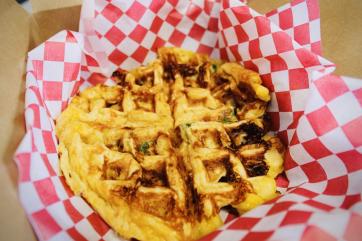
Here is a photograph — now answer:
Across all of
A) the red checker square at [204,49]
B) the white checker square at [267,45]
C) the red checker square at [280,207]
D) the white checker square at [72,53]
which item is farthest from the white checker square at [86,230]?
the red checker square at [204,49]

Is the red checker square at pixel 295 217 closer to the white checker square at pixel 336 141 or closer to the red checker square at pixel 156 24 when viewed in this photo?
the white checker square at pixel 336 141

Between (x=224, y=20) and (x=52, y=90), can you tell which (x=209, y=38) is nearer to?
(x=224, y=20)

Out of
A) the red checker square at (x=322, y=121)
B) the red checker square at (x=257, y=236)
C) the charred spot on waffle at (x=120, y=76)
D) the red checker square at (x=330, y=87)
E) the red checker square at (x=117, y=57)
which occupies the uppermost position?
the red checker square at (x=117, y=57)

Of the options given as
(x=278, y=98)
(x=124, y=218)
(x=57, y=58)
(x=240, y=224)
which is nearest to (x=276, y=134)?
(x=278, y=98)

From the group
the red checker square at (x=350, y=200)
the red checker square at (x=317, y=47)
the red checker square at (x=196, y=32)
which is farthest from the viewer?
the red checker square at (x=196, y=32)

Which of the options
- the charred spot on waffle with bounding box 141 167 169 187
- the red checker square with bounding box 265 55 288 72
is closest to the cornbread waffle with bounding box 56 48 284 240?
the charred spot on waffle with bounding box 141 167 169 187

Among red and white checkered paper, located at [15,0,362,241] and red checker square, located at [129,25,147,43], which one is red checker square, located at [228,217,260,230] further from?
red checker square, located at [129,25,147,43]

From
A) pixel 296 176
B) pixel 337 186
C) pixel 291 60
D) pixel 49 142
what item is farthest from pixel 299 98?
pixel 49 142
